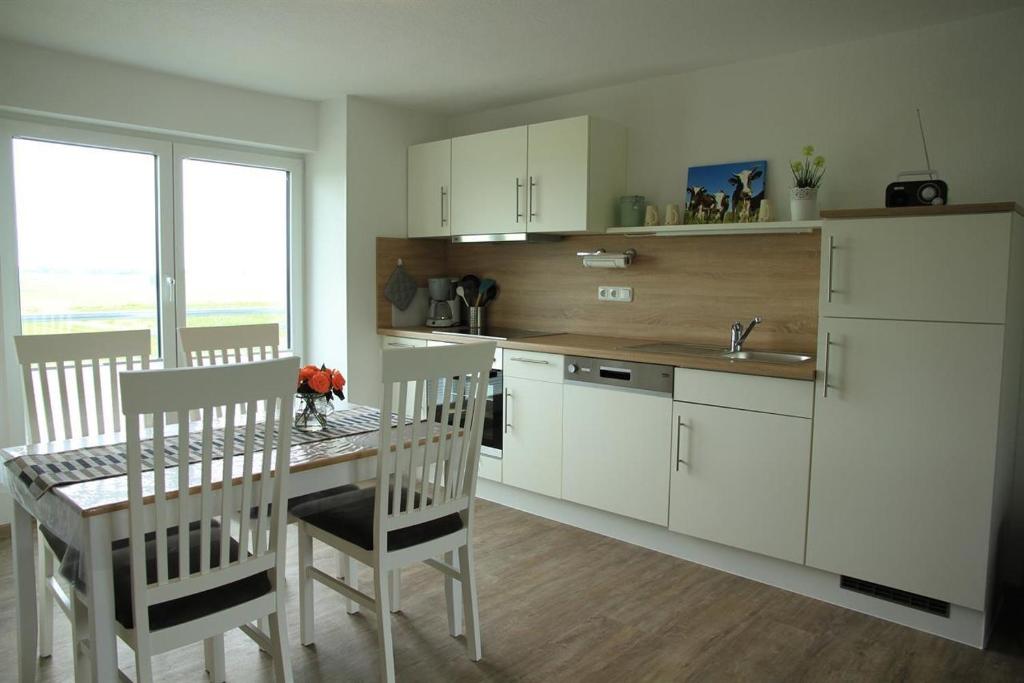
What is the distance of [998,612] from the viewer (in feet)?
9.27

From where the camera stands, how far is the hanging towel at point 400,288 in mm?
4613

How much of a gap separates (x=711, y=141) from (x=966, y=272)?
1567mm

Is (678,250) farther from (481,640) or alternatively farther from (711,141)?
(481,640)

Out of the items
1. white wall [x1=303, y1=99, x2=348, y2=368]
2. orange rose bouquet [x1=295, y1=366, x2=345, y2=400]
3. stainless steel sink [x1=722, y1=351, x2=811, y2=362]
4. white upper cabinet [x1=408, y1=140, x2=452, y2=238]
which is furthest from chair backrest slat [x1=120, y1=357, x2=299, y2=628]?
white upper cabinet [x1=408, y1=140, x2=452, y2=238]

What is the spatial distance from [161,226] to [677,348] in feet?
9.64

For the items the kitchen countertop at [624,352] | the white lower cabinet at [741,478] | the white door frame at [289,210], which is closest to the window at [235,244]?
the white door frame at [289,210]

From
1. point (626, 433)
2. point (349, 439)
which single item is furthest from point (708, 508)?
point (349, 439)

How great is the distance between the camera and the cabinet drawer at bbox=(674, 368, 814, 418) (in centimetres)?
286

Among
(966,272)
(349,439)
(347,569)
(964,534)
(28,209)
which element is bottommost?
(347,569)

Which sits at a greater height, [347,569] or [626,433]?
[626,433]

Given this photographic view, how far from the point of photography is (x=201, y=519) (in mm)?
1788

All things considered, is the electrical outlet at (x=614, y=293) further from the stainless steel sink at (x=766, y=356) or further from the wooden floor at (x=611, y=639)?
the wooden floor at (x=611, y=639)

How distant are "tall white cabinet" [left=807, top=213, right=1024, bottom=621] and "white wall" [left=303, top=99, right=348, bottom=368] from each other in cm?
286

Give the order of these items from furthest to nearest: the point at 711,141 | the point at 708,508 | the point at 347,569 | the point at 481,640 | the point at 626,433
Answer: the point at 711,141
the point at 626,433
the point at 708,508
the point at 347,569
the point at 481,640
